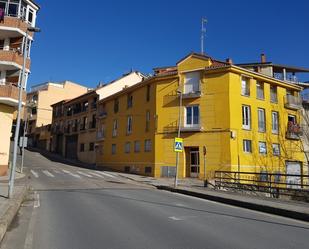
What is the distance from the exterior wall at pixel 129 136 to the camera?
3700 cm

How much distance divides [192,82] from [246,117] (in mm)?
5934

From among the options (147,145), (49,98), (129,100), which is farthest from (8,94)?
(49,98)

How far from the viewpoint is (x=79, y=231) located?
859cm

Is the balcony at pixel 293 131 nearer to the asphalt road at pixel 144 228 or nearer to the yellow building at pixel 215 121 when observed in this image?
the yellow building at pixel 215 121

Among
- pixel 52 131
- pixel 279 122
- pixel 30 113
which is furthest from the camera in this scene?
pixel 30 113

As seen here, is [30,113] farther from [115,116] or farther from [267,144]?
[267,144]

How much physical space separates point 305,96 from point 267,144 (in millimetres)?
12568

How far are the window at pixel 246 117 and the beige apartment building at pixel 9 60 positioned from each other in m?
18.8

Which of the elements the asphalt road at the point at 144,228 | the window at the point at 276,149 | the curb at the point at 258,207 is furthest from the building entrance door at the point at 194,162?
the asphalt road at the point at 144,228

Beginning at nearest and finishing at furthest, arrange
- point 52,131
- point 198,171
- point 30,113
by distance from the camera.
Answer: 1. point 198,171
2. point 52,131
3. point 30,113

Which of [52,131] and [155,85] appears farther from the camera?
[52,131]

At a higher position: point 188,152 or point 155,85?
point 155,85

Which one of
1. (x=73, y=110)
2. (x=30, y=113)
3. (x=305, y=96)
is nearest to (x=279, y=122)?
(x=305, y=96)

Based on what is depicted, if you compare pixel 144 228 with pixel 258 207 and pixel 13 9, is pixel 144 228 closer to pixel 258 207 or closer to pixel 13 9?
pixel 258 207
